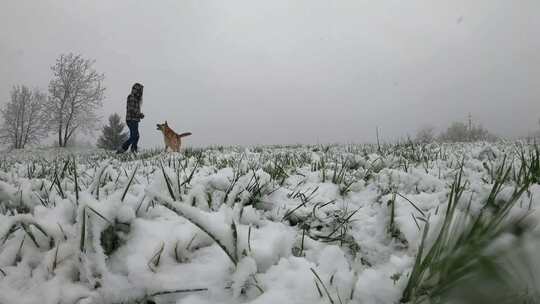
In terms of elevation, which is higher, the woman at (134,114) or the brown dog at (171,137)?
the woman at (134,114)

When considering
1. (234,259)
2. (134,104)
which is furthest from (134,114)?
(234,259)

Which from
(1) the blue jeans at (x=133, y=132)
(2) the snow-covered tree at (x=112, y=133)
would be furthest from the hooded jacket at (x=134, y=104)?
(2) the snow-covered tree at (x=112, y=133)

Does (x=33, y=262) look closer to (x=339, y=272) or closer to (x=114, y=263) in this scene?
(x=114, y=263)

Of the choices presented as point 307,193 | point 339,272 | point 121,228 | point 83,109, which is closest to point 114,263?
point 121,228

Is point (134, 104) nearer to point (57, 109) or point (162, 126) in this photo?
point (162, 126)

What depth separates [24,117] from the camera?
113ft

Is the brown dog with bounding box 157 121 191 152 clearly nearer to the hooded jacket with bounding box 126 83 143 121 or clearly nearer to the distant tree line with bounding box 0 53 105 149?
the hooded jacket with bounding box 126 83 143 121

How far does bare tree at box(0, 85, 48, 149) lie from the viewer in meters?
34.0

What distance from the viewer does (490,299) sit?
0.53 metres

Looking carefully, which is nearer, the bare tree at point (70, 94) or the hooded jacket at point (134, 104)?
the hooded jacket at point (134, 104)

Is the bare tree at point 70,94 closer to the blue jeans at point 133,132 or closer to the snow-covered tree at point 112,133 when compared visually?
the snow-covered tree at point 112,133

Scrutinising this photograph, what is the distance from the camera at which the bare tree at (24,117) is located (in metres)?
34.0

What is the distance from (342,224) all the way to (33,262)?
1.05 meters

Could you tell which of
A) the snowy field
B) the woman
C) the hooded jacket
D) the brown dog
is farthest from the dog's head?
the snowy field
